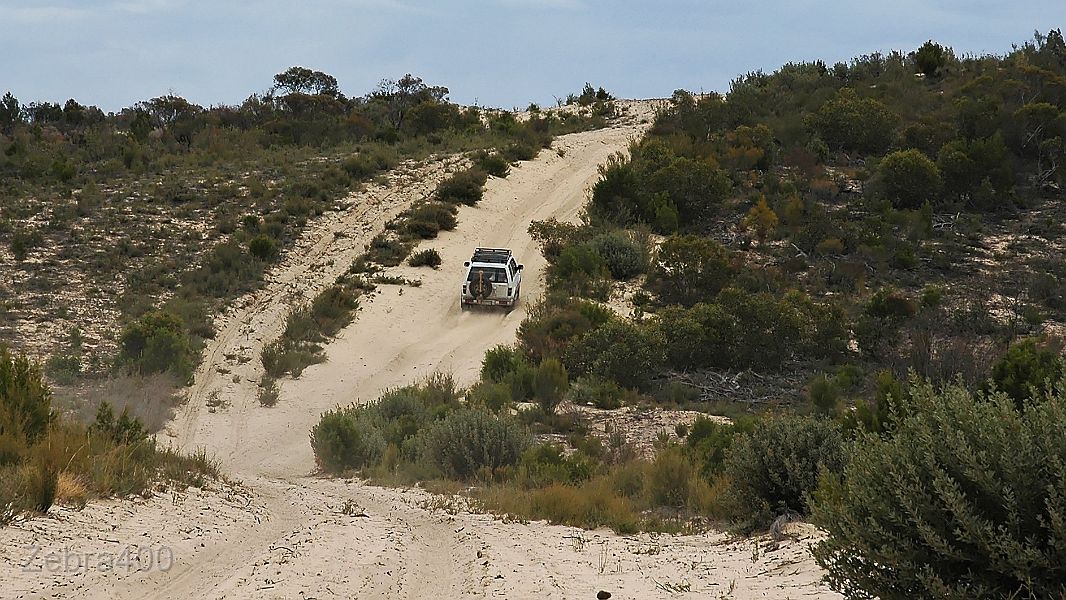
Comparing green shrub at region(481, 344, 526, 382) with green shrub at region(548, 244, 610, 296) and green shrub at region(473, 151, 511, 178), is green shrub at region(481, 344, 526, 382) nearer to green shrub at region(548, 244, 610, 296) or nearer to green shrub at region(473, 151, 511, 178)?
green shrub at region(548, 244, 610, 296)

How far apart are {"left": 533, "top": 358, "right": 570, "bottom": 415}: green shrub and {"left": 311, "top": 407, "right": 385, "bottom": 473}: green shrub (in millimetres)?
4475

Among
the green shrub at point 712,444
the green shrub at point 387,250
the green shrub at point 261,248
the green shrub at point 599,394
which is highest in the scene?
the green shrub at point 261,248

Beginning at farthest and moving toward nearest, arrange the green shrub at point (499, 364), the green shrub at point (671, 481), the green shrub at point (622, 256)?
the green shrub at point (622, 256) → the green shrub at point (499, 364) → the green shrub at point (671, 481)

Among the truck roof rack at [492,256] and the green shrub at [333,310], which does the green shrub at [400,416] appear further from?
the truck roof rack at [492,256]

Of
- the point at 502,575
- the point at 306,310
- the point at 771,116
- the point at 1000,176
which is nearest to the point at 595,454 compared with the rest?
the point at 502,575

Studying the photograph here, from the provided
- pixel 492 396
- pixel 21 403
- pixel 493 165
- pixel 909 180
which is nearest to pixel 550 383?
pixel 492 396

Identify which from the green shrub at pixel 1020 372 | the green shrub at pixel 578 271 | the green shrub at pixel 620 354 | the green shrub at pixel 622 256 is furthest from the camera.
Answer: the green shrub at pixel 622 256

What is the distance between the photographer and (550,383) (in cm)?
2245

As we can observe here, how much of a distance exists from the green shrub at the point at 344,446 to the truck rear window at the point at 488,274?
44.5ft

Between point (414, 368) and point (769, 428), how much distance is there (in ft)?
54.0

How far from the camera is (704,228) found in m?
38.2

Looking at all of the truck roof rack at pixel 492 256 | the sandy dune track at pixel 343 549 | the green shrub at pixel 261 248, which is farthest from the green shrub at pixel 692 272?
the sandy dune track at pixel 343 549

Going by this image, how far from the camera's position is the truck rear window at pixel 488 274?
1257 inches

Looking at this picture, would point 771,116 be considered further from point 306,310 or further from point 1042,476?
point 1042,476
